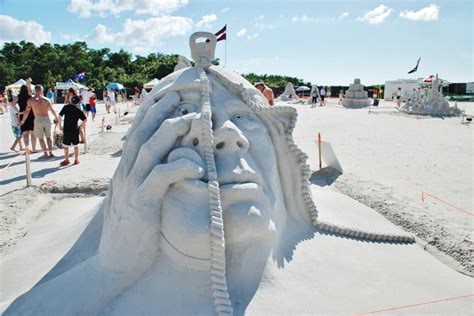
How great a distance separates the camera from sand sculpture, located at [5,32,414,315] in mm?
2135

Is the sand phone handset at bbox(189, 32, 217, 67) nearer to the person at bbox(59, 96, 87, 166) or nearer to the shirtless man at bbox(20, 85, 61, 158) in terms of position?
the person at bbox(59, 96, 87, 166)

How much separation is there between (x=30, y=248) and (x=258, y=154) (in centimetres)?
223

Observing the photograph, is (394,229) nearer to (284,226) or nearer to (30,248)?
(284,226)

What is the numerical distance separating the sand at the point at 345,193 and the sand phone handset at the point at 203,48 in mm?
1711

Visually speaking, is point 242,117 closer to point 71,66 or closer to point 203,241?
point 203,241

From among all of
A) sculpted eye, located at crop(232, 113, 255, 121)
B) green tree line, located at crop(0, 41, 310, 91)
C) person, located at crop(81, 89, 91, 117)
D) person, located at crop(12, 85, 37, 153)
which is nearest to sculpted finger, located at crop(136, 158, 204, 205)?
sculpted eye, located at crop(232, 113, 255, 121)

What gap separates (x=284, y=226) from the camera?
2.80 meters

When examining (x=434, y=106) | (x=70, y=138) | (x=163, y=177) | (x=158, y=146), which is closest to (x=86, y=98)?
(x=70, y=138)

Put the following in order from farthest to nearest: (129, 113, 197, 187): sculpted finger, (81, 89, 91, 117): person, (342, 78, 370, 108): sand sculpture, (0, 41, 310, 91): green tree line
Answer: (0, 41, 310, 91): green tree line, (342, 78, 370, 108): sand sculpture, (81, 89, 91, 117): person, (129, 113, 197, 187): sculpted finger

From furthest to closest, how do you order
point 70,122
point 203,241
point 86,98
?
point 86,98 → point 70,122 → point 203,241

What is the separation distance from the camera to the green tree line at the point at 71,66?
28.7m

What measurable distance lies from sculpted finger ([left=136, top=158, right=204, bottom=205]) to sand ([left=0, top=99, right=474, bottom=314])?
0.84m

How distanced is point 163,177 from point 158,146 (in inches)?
10.1

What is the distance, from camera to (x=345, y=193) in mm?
4820
